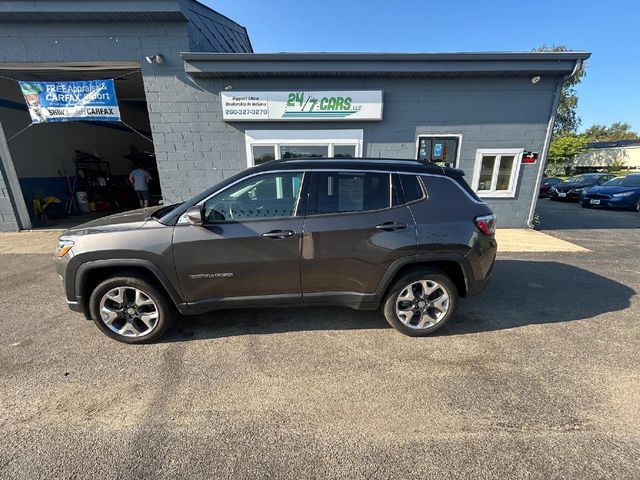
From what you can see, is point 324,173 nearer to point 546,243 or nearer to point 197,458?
point 197,458

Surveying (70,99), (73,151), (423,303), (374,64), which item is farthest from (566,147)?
(73,151)

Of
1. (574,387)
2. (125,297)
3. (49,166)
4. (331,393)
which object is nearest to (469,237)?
(574,387)

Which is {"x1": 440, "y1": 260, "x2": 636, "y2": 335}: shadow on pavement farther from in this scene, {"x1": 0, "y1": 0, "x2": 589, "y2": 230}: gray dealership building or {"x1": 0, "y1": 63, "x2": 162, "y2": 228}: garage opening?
{"x1": 0, "y1": 63, "x2": 162, "y2": 228}: garage opening

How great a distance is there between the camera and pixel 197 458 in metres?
1.73

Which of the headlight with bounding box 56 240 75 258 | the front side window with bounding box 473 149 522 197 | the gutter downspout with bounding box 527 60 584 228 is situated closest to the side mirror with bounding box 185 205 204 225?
the headlight with bounding box 56 240 75 258

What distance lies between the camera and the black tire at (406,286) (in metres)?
2.92

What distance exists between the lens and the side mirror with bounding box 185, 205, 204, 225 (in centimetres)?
255

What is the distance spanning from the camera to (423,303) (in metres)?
Answer: 2.96

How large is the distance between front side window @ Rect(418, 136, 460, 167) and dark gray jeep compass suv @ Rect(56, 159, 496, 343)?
183 inches

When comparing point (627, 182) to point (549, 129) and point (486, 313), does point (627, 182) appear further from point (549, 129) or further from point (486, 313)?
point (486, 313)

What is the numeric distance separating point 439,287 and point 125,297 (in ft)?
10.8

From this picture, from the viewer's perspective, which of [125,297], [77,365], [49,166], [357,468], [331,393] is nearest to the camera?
[357,468]

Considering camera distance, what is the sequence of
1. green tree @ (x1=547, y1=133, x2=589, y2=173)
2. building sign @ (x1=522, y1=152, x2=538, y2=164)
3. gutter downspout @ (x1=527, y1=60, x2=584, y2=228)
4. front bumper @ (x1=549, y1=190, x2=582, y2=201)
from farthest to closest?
green tree @ (x1=547, y1=133, x2=589, y2=173) → front bumper @ (x1=549, y1=190, x2=582, y2=201) → building sign @ (x1=522, y1=152, x2=538, y2=164) → gutter downspout @ (x1=527, y1=60, x2=584, y2=228)

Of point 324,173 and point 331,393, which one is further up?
point 324,173
